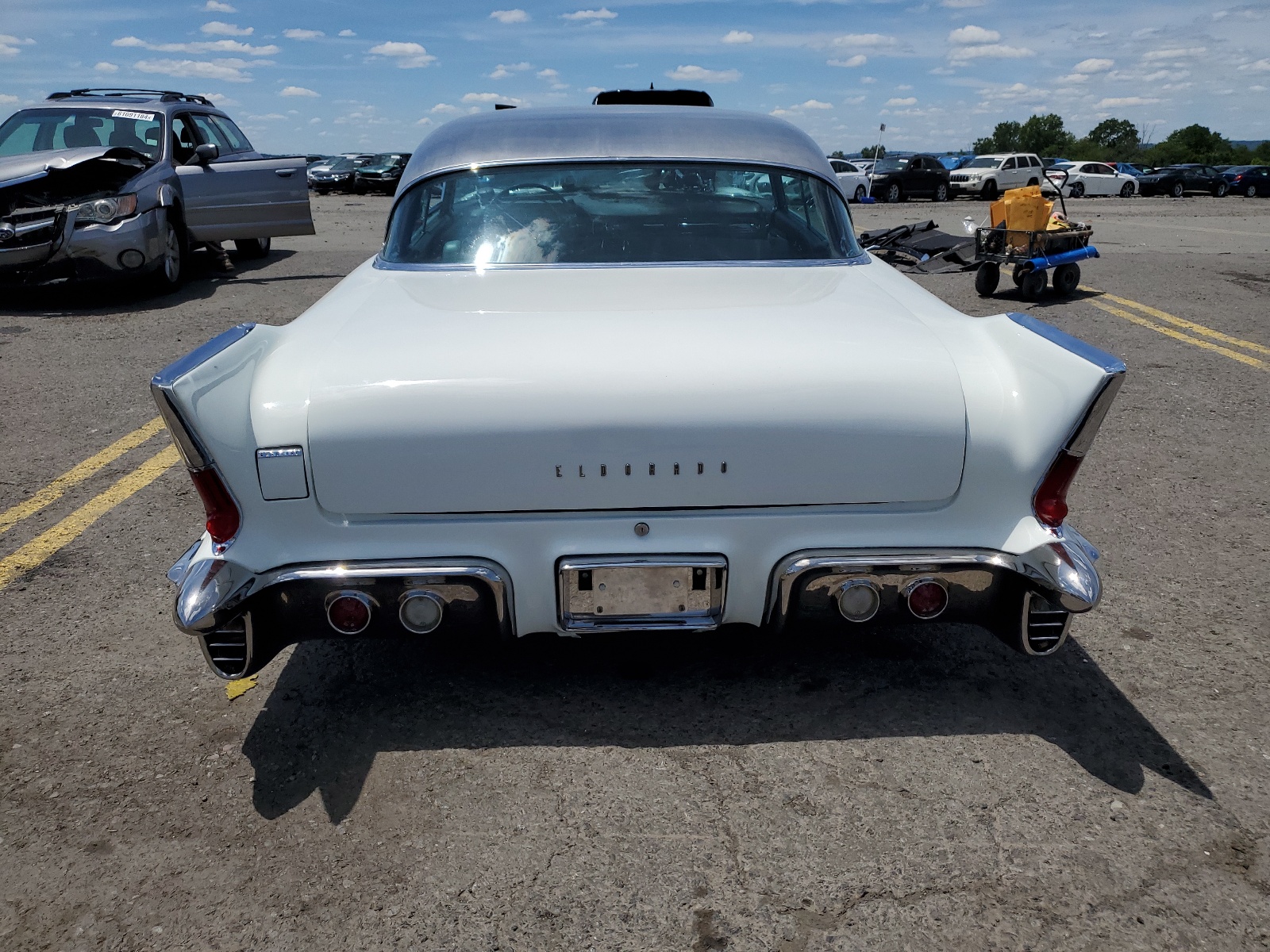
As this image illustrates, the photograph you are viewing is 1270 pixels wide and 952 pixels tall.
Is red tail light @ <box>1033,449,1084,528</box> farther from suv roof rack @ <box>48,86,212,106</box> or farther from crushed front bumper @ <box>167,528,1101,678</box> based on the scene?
suv roof rack @ <box>48,86,212,106</box>

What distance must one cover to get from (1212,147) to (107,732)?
100 meters

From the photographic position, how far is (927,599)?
2477 mm

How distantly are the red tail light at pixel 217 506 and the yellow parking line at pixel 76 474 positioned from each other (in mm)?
2401

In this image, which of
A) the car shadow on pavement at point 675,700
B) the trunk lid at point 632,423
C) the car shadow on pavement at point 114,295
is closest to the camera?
the trunk lid at point 632,423

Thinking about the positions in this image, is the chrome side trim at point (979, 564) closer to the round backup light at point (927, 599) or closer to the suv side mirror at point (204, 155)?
A: the round backup light at point (927, 599)

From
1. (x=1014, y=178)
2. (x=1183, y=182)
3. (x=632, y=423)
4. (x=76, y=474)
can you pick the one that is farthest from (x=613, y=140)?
(x=1183, y=182)

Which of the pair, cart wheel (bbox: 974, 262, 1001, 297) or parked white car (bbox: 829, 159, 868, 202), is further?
parked white car (bbox: 829, 159, 868, 202)

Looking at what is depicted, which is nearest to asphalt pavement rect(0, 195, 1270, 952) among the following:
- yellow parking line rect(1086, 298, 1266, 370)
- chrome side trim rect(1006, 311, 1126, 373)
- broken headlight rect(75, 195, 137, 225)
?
chrome side trim rect(1006, 311, 1126, 373)

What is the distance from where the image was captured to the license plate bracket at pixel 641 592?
94.0 inches

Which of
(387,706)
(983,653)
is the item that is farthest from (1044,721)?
(387,706)

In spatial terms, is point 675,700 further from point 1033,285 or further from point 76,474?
point 1033,285

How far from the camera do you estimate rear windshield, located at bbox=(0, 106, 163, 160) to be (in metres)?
9.66

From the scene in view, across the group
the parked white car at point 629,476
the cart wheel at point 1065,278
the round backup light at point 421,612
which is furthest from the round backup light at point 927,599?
the cart wheel at point 1065,278

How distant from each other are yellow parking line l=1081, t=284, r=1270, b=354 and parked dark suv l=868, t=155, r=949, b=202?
714 inches
